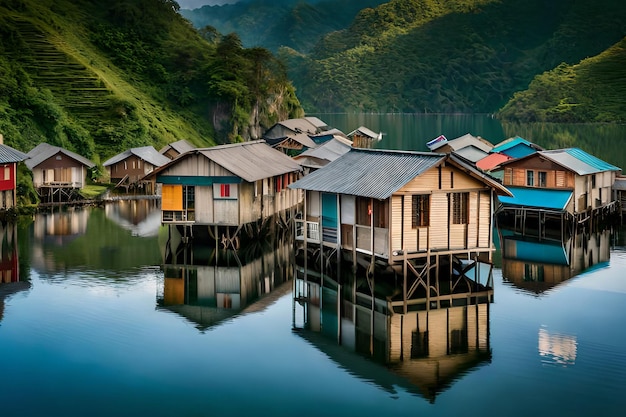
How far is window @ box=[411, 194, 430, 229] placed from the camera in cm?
3509

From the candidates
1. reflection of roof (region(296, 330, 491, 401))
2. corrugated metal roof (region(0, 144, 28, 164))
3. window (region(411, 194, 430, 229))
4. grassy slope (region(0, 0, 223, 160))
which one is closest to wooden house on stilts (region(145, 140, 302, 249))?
window (region(411, 194, 430, 229))

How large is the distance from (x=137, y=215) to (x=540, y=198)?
89.0 ft

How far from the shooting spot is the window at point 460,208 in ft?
117

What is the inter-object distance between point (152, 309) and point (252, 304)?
4.02 metres

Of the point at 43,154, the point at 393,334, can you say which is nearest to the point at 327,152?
the point at 43,154

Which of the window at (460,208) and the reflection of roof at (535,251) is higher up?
the window at (460,208)

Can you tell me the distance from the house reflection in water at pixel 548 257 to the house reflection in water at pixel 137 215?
21130 millimetres

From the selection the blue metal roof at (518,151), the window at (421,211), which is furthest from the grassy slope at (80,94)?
the window at (421,211)

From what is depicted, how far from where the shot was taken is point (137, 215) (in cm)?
6034

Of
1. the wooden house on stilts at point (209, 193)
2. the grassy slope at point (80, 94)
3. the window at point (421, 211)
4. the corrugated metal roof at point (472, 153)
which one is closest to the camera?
the window at point (421, 211)

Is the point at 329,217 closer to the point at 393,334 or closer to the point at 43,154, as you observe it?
the point at 393,334

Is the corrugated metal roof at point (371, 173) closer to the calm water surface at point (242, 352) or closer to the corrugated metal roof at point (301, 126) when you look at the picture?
the calm water surface at point (242, 352)

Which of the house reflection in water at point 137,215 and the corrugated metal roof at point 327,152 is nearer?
the house reflection in water at point 137,215

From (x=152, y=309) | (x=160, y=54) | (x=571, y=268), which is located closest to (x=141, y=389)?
(x=152, y=309)
